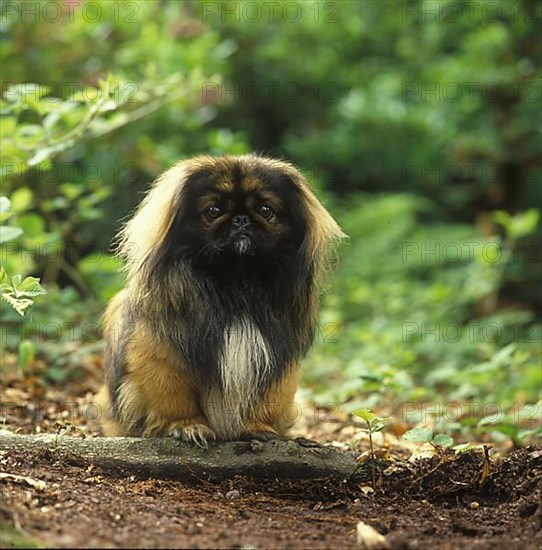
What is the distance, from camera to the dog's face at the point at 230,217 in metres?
4.55

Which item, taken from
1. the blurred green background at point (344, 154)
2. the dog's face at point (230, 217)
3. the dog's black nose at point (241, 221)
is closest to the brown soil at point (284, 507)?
the blurred green background at point (344, 154)

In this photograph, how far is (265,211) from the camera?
4.68m

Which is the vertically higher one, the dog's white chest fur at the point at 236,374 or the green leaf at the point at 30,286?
the green leaf at the point at 30,286

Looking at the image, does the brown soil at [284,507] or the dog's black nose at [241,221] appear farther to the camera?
the dog's black nose at [241,221]

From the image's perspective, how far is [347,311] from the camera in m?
10.0

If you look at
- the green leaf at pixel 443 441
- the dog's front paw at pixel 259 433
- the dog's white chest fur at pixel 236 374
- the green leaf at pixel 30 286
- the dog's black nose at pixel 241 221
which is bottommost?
the dog's front paw at pixel 259 433

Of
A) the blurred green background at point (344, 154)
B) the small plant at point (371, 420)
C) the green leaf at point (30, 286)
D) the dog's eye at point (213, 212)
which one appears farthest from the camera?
the blurred green background at point (344, 154)

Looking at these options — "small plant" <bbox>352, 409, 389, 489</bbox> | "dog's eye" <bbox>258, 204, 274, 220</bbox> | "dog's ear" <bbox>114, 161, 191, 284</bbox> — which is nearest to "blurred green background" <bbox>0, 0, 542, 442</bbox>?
"dog's ear" <bbox>114, 161, 191, 284</bbox>

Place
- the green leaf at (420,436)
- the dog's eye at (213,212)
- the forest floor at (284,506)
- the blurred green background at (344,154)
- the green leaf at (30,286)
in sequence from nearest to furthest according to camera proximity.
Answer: the forest floor at (284,506)
the green leaf at (30,286)
the green leaf at (420,436)
the dog's eye at (213,212)
the blurred green background at (344,154)

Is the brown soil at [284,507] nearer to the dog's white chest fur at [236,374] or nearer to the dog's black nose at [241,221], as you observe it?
the dog's white chest fur at [236,374]

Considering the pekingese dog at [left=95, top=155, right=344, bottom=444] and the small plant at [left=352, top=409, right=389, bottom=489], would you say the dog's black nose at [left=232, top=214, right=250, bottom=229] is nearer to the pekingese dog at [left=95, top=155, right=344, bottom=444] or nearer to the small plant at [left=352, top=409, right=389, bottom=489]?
the pekingese dog at [left=95, top=155, right=344, bottom=444]

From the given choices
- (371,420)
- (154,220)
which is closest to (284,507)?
(371,420)

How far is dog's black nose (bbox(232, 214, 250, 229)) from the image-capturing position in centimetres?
454

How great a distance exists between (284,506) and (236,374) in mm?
880
